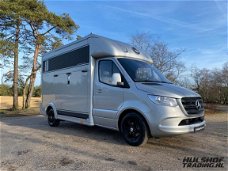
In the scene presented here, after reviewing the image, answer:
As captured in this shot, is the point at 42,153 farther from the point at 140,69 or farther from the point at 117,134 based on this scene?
the point at 140,69

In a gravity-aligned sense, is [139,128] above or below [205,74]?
below

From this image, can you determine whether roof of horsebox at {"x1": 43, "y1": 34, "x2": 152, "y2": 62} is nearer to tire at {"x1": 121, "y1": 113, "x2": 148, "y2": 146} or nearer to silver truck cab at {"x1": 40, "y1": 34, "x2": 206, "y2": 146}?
silver truck cab at {"x1": 40, "y1": 34, "x2": 206, "y2": 146}

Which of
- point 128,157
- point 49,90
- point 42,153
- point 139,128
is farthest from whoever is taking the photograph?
point 49,90

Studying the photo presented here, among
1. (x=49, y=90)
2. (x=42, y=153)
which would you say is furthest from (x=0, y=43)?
(x=42, y=153)

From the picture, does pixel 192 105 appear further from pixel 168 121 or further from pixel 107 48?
pixel 107 48

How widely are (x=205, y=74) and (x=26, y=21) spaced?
706 inches

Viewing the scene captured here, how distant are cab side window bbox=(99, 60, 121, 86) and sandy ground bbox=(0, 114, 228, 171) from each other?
1.71 metres

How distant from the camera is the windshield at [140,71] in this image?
6.88 m

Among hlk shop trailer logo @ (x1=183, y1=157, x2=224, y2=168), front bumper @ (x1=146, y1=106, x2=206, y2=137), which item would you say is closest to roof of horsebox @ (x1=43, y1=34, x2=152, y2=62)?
front bumper @ (x1=146, y1=106, x2=206, y2=137)

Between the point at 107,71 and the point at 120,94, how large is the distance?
929 mm

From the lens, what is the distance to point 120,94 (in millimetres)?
6812

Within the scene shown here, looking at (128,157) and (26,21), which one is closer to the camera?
(128,157)

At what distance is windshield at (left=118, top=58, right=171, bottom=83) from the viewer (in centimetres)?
688

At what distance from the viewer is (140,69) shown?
7.24m
